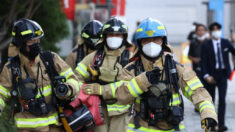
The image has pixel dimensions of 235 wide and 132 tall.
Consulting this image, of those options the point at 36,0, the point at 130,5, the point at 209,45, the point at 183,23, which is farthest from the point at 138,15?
the point at 209,45

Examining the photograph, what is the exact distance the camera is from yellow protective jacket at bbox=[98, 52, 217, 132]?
3.80 meters

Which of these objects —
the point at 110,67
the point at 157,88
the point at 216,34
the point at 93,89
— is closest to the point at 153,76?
the point at 157,88

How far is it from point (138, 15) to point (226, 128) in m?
30.8

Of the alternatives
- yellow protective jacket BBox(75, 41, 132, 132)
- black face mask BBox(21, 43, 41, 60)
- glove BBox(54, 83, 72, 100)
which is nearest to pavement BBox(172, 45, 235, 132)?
yellow protective jacket BBox(75, 41, 132, 132)

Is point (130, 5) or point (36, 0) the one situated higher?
point (36, 0)

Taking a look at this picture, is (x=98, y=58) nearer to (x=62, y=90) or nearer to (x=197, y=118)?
(x=62, y=90)

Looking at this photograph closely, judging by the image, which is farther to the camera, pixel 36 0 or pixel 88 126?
pixel 36 0

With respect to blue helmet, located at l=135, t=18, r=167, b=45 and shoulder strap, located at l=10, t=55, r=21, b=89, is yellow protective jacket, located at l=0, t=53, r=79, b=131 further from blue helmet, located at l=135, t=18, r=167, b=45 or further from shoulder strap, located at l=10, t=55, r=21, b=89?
blue helmet, located at l=135, t=18, r=167, b=45

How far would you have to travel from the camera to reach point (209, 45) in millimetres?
8125

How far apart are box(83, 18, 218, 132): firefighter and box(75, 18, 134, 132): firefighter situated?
129 cm

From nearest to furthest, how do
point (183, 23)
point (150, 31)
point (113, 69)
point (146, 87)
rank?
1. point (146, 87)
2. point (150, 31)
3. point (113, 69)
4. point (183, 23)

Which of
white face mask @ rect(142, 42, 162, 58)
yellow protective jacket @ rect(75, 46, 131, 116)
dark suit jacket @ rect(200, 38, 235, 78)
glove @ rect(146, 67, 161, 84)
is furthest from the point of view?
dark suit jacket @ rect(200, 38, 235, 78)

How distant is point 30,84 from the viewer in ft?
14.7

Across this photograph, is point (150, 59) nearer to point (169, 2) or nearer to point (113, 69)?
point (113, 69)
